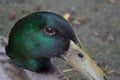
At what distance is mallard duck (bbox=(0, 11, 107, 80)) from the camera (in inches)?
139

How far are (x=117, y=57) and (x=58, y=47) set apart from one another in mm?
1996

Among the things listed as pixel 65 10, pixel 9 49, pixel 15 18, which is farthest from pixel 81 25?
pixel 9 49

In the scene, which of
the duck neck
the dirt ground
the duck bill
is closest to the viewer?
the duck bill

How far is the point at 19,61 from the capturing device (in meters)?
3.72

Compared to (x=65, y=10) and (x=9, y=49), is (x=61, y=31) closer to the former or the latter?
(x=9, y=49)

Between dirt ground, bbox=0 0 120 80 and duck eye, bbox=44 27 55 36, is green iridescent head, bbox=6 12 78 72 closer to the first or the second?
duck eye, bbox=44 27 55 36

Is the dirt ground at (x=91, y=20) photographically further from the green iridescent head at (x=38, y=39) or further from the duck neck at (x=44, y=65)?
the green iridescent head at (x=38, y=39)

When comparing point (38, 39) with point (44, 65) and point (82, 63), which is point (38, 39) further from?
point (82, 63)

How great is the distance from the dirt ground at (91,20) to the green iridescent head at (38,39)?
Answer: 145 cm

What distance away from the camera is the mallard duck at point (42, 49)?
3527 mm

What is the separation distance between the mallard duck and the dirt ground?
4.67 feet

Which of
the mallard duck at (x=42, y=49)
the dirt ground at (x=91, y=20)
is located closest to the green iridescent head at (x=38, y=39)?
the mallard duck at (x=42, y=49)

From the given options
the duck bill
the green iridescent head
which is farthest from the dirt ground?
the duck bill

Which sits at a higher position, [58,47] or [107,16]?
[107,16]
